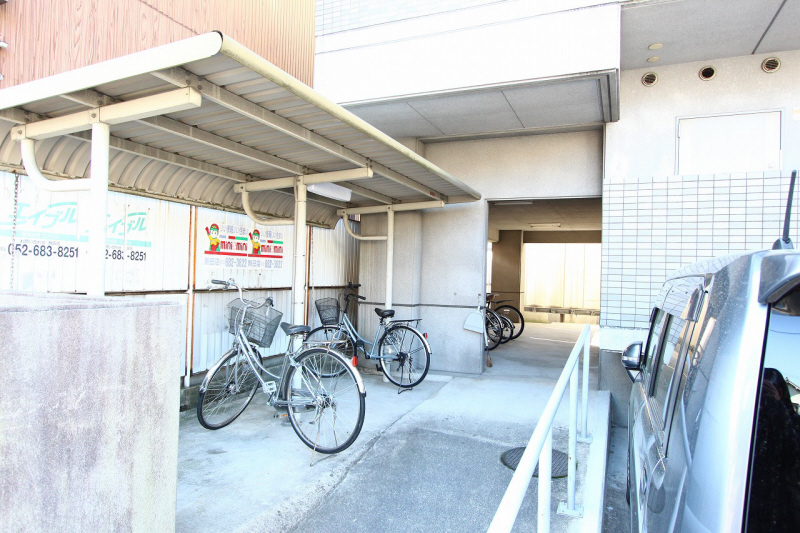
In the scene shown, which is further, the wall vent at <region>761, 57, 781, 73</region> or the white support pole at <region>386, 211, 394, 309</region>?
the white support pole at <region>386, 211, 394, 309</region>

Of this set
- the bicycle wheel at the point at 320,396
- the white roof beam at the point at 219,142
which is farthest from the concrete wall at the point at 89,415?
the white roof beam at the point at 219,142

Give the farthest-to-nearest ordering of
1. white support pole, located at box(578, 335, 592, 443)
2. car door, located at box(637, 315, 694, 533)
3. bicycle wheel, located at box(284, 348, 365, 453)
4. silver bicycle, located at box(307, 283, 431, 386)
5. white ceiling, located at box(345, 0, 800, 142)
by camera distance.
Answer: silver bicycle, located at box(307, 283, 431, 386), white ceiling, located at box(345, 0, 800, 142), bicycle wheel, located at box(284, 348, 365, 453), white support pole, located at box(578, 335, 592, 443), car door, located at box(637, 315, 694, 533)

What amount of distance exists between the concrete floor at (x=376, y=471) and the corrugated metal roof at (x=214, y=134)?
245 centimetres

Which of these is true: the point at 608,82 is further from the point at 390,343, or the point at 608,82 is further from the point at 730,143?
the point at 390,343

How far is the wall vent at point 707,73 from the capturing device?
17.8 feet

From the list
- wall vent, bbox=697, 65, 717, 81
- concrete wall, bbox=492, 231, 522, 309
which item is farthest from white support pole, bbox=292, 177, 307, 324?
concrete wall, bbox=492, 231, 522, 309

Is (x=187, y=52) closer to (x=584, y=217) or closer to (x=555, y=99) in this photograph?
(x=555, y=99)

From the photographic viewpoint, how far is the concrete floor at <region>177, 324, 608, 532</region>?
3004 millimetres

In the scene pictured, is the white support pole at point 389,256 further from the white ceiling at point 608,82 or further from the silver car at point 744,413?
the silver car at point 744,413

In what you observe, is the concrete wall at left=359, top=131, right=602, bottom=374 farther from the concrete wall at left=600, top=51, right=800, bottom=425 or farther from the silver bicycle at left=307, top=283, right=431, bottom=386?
the concrete wall at left=600, top=51, right=800, bottom=425

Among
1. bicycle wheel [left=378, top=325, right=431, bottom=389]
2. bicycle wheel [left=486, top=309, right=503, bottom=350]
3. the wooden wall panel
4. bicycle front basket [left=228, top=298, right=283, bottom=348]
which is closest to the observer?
bicycle front basket [left=228, top=298, right=283, bottom=348]

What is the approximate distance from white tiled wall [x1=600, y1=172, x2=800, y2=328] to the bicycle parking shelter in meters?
1.83

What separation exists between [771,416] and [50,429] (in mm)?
2180

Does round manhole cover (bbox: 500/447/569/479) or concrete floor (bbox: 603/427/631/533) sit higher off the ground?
round manhole cover (bbox: 500/447/569/479)
